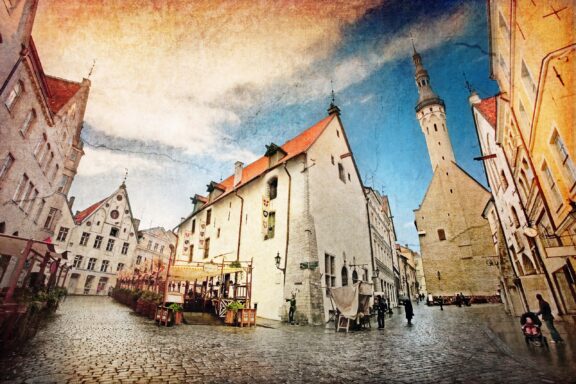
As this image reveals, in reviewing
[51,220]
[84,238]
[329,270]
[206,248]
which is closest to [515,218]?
[329,270]

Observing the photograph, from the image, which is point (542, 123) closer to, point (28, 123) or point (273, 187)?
point (273, 187)

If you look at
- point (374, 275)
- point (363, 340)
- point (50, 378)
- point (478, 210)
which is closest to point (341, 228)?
point (374, 275)

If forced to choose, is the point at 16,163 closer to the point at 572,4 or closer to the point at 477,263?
the point at 572,4

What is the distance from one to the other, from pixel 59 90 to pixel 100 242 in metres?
27.4

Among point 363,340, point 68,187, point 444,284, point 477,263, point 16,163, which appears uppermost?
point 68,187

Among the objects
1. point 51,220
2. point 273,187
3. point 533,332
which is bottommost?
point 533,332

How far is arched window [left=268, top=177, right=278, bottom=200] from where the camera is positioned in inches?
743

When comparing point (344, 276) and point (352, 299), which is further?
point (344, 276)

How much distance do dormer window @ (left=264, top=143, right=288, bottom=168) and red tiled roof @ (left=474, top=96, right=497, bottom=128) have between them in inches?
574

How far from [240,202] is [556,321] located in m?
20.9

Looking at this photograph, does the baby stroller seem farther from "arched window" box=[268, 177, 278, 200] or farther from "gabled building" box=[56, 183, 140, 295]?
"gabled building" box=[56, 183, 140, 295]

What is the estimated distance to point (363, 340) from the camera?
912cm

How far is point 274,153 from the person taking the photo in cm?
2008

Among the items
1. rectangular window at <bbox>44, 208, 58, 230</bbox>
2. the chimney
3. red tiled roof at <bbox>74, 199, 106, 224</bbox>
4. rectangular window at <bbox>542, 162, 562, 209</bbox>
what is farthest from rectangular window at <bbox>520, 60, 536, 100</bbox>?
red tiled roof at <bbox>74, 199, 106, 224</bbox>
